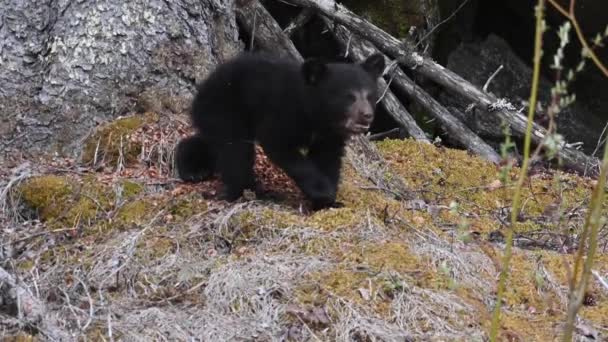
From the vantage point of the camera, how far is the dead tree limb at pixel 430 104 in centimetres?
845

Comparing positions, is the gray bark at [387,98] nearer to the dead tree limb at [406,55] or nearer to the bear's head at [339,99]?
the dead tree limb at [406,55]

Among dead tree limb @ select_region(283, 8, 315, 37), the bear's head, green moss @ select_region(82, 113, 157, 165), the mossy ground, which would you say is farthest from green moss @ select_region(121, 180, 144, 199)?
dead tree limb @ select_region(283, 8, 315, 37)

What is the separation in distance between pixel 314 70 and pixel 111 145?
5.63ft

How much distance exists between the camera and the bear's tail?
20.3 ft

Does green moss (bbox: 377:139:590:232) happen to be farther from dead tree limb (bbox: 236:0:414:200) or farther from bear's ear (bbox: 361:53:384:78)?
bear's ear (bbox: 361:53:384:78)

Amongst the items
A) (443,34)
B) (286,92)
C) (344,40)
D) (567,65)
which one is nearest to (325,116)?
(286,92)

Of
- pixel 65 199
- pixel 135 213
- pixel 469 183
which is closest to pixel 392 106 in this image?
pixel 469 183

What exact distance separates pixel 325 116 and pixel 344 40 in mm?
3163

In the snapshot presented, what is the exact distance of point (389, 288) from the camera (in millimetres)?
4629

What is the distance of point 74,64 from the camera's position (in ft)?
21.4

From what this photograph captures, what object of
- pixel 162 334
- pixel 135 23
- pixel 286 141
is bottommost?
pixel 162 334

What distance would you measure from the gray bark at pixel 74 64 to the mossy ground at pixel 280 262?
65cm

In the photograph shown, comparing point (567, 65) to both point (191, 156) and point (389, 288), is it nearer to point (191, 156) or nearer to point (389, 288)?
point (191, 156)

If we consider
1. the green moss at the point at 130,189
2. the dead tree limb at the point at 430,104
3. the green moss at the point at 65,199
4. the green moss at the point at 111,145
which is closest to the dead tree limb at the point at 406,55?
the dead tree limb at the point at 430,104
